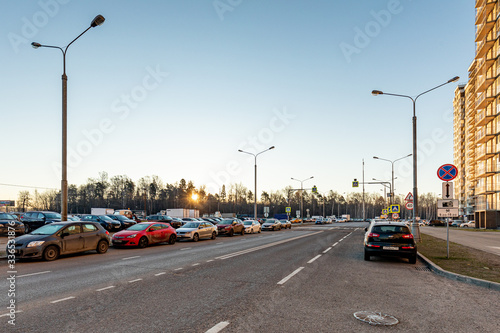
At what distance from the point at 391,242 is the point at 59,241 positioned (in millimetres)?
12152

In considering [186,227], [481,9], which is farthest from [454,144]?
[186,227]

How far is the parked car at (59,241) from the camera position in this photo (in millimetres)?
12258

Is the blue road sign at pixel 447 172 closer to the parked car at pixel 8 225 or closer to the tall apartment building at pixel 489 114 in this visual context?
the parked car at pixel 8 225

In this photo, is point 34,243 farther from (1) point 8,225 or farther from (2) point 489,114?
(2) point 489,114

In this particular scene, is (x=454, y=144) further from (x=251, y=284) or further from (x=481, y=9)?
(x=251, y=284)

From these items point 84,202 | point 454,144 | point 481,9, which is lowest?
point 84,202

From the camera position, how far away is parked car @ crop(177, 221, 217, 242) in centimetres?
2248

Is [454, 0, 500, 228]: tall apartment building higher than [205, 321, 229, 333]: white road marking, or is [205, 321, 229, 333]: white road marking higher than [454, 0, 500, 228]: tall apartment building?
[454, 0, 500, 228]: tall apartment building

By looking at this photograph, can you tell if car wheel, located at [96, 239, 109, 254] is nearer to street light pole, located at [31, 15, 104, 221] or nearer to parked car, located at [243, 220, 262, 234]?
street light pole, located at [31, 15, 104, 221]

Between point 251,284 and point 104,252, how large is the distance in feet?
31.4

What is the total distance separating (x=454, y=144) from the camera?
119625mm

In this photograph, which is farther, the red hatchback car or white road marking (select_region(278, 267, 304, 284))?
the red hatchback car

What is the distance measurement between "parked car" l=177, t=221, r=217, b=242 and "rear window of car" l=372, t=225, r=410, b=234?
12793 mm

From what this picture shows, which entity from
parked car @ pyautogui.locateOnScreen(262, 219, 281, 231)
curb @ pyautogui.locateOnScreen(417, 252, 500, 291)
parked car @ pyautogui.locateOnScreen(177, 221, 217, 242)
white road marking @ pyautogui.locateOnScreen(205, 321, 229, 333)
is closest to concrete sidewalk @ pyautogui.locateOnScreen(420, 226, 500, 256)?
curb @ pyautogui.locateOnScreen(417, 252, 500, 291)
